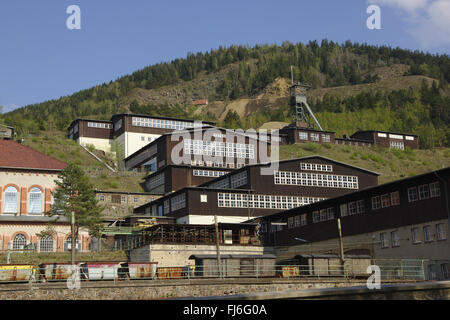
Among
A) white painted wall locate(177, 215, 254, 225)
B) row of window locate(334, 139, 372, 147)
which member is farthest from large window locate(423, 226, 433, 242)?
row of window locate(334, 139, 372, 147)

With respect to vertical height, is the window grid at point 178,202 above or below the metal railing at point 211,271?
above

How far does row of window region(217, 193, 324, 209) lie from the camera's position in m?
62.7


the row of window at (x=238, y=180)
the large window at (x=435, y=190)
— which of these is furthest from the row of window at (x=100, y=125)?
the large window at (x=435, y=190)

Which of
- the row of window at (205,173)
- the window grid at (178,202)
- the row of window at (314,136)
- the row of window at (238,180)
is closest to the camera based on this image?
the window grid at (178,202)

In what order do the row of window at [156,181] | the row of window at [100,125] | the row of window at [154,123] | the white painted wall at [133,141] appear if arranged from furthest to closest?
the row of window at [100,125] < the row of window at [154,123] < the white painted wall at [133,141] < the row of window at [156,181]

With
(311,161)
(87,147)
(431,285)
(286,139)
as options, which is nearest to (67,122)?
(87,147)

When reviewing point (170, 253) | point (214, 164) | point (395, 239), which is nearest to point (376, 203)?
point (395, 239)

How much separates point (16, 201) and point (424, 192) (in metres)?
43.4

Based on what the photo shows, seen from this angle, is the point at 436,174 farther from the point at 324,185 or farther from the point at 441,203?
the point at 324,185

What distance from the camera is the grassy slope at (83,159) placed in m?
83.2

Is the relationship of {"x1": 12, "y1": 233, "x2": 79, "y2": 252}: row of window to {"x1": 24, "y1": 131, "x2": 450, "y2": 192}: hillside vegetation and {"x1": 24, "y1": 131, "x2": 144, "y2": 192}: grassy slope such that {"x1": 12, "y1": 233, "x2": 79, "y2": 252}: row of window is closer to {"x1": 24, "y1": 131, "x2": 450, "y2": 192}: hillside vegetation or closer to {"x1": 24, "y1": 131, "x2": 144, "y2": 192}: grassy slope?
{"x1": 24, "y1": 131, "x2": 144, "y2": 192}: grassy slope

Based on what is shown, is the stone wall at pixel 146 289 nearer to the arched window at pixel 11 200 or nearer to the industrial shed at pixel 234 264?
the industrial shed at pixel 234 264

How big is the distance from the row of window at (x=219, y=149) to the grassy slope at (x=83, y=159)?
1056 centimetres

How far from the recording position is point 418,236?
41.5 meters
